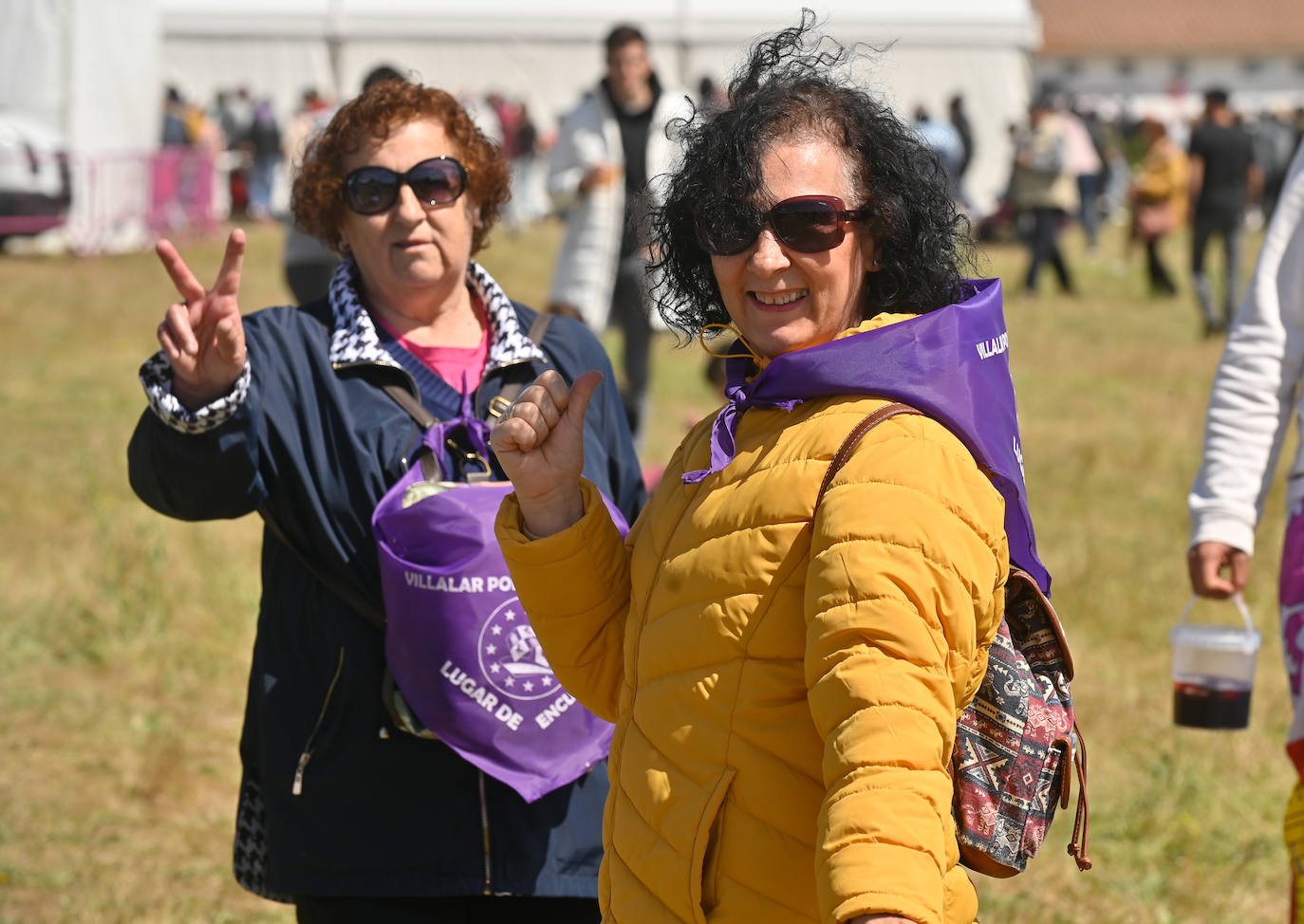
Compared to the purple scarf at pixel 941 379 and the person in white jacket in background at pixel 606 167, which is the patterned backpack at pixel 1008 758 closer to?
the purple scarf at pixel 941 379

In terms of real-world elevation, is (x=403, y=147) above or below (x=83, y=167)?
above

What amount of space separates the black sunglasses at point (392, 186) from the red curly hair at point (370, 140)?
52 millimetres

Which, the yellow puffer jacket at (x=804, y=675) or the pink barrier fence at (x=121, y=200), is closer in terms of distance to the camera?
the yellow puffer jacket at (x=804, y=675)

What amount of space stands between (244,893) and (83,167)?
16.1 m

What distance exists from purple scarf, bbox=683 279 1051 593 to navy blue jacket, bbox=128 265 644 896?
0.97 meters

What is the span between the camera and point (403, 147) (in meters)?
3.01

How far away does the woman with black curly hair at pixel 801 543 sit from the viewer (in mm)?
1703

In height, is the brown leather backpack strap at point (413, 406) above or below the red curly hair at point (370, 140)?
below

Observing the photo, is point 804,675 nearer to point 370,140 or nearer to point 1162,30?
point 370,140

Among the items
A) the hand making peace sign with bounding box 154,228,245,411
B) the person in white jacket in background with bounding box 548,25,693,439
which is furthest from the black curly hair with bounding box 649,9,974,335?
the person in white jacket in background with bounding box 548,25,693,439

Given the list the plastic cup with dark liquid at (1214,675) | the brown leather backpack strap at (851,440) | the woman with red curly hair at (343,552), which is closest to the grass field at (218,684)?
the brown leather backpack strap at (851,440)

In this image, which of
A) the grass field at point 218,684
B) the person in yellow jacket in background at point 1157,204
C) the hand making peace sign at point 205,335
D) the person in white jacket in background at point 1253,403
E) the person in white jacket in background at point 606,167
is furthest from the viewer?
the person in yellow jacket in background at point 1157,204

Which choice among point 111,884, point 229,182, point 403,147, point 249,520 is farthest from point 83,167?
point 403,147

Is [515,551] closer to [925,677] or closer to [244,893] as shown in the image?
[925,677]
